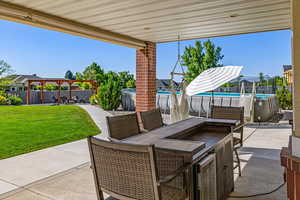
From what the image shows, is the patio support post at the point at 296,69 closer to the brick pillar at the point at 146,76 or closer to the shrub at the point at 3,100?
the brick pillar at the point at 146,76

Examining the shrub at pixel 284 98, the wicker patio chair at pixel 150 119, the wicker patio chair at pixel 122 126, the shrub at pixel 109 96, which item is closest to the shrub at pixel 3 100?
the shrub at pixel 109 96

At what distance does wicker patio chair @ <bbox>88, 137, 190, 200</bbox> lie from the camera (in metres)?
1.46

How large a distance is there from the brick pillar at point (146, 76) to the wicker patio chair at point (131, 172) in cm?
403

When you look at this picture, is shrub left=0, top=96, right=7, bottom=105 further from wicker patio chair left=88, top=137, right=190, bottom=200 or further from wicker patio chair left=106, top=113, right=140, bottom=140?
wicker patio chair left=88, top=137, right=190, bottom=200

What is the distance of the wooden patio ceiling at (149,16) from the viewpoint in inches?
125

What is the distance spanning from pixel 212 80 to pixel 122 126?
437 centimetres

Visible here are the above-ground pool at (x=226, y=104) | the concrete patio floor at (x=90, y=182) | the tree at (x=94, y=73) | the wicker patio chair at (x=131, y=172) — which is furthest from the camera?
the tree at (x=94, y=73)

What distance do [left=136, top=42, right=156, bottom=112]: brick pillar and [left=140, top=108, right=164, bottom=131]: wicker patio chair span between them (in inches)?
81.4

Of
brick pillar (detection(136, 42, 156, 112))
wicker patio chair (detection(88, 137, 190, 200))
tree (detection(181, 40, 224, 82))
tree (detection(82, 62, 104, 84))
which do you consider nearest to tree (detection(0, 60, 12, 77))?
tree (detection(82, 62, 104, 84))

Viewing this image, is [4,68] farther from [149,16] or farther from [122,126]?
[122,126]

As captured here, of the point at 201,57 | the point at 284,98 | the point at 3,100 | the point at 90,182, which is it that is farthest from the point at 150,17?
the point at 201,57

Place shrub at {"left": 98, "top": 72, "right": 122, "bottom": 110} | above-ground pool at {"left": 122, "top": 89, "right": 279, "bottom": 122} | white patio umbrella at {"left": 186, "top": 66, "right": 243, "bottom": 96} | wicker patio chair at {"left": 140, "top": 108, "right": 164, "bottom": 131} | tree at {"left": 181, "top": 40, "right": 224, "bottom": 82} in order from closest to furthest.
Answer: wicker patio chair at {"left": 140, "top": 108, "right": 164, "bottom": 131}
white patio umbrella at {"left": 186, "top": 66, "right": 243, "bottom": 96}
above-ground pool at {"left": 122, "top": 89, "right": 279, "bottom": 122}
shrub at {"left": 98, "top": 72, "right": 122, "bottom": 110}
tree at {"left": 181, "top": 40, "right": 224, "bottom": 82}

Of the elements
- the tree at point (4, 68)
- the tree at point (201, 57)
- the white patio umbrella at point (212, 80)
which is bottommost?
the white patio umbrella at point (212, 80)

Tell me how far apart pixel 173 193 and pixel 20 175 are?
8.28 feet
